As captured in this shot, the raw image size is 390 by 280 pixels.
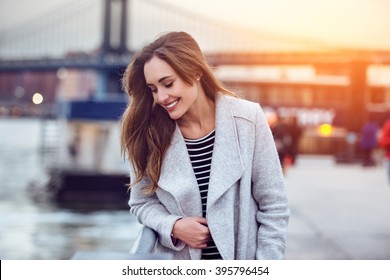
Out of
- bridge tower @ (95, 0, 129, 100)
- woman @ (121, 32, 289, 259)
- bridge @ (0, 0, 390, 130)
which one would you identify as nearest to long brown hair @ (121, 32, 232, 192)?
woman @ (121, 32, 289, 259)

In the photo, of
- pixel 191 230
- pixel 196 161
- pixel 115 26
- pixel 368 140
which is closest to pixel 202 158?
pixel 196 161

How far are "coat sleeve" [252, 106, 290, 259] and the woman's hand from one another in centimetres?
10

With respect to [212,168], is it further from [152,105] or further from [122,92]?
[122,92]

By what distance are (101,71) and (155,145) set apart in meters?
9.15

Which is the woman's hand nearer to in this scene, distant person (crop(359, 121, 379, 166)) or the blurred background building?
the blurred background building

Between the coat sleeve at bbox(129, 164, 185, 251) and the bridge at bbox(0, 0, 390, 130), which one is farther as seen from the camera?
the bridge at bbox(0, 0, 390, 130)

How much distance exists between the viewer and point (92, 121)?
11742 mm

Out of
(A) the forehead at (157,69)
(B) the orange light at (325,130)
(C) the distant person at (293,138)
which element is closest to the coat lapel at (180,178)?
(A) the forehead at (157,69)

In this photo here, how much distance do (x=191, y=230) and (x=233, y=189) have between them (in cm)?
10

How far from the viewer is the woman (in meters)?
1.26

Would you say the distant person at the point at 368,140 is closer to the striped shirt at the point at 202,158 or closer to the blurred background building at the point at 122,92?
the blurred background building at the point at 122,92

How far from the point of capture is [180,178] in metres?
1.27

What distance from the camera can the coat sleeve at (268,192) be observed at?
1.27 metres

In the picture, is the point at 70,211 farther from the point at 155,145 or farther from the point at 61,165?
the point at 155,145
